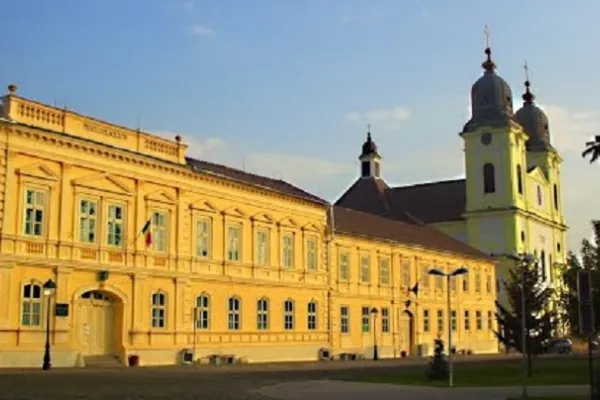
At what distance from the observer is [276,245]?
45719mm

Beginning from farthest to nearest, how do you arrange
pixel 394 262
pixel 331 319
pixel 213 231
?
pixel 394 262 < pixel 331 319 < pixel 213 231

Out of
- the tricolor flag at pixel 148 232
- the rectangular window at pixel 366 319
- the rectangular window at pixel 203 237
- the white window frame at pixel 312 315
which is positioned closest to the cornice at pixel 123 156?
the rectangular window at pixel 203 237

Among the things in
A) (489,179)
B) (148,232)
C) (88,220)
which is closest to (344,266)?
(148,232)

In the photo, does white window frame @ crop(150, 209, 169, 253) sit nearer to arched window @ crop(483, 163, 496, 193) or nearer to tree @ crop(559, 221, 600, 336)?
tree @ crop(559, 221, 600, 336)

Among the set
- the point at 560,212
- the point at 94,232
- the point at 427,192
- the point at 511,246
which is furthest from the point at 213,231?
the point at 560,212

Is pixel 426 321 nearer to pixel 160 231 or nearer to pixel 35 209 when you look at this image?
pixel 160 231

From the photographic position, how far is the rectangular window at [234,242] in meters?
42.5

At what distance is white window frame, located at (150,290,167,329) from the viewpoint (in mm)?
37534

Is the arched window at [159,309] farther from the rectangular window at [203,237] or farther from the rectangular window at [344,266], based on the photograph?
the rectangular window at [344,266]

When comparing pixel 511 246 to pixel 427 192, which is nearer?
pixel 511 246

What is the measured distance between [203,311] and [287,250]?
786 cm

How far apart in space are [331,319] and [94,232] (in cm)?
1906

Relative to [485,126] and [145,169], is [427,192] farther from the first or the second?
[145,169]

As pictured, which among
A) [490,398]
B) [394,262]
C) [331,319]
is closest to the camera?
[490,398]
